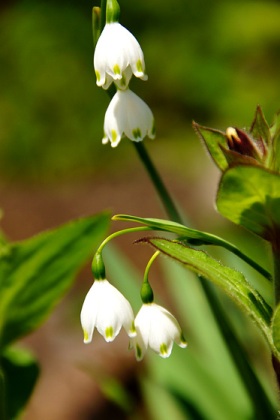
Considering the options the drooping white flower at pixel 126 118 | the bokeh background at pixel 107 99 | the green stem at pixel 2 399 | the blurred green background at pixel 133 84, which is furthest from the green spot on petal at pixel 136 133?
the blurred green background at pixel 133 84

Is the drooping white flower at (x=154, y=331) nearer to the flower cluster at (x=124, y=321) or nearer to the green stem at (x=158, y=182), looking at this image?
the flower cluster at (x=124, y=321)

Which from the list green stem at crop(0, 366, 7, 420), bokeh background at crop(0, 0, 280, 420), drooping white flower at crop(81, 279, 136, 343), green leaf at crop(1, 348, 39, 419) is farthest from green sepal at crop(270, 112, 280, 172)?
bokeh background at crop(0, 0, 280, 420)

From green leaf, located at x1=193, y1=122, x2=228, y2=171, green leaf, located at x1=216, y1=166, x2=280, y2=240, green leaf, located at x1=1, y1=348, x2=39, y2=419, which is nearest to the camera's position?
green leaf, located at x1=216, y1=166, x2=280, y2=240

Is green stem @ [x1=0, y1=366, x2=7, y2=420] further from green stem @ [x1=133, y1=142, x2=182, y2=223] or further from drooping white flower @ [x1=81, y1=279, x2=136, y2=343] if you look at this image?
green stem @ [x1=133, y1=142, x2=182, y2=223]

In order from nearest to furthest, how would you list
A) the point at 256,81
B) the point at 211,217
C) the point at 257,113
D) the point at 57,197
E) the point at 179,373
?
1. the point at 257,113
2. the point at 179,373
3. the point at 211,217
4. the point at 57,197
5. the point at 256,81


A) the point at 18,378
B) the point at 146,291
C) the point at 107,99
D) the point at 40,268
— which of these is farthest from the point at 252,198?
the point at 107,99

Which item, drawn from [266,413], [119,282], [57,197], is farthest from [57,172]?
[266,413]

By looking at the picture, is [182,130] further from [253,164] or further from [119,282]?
[253,164]
